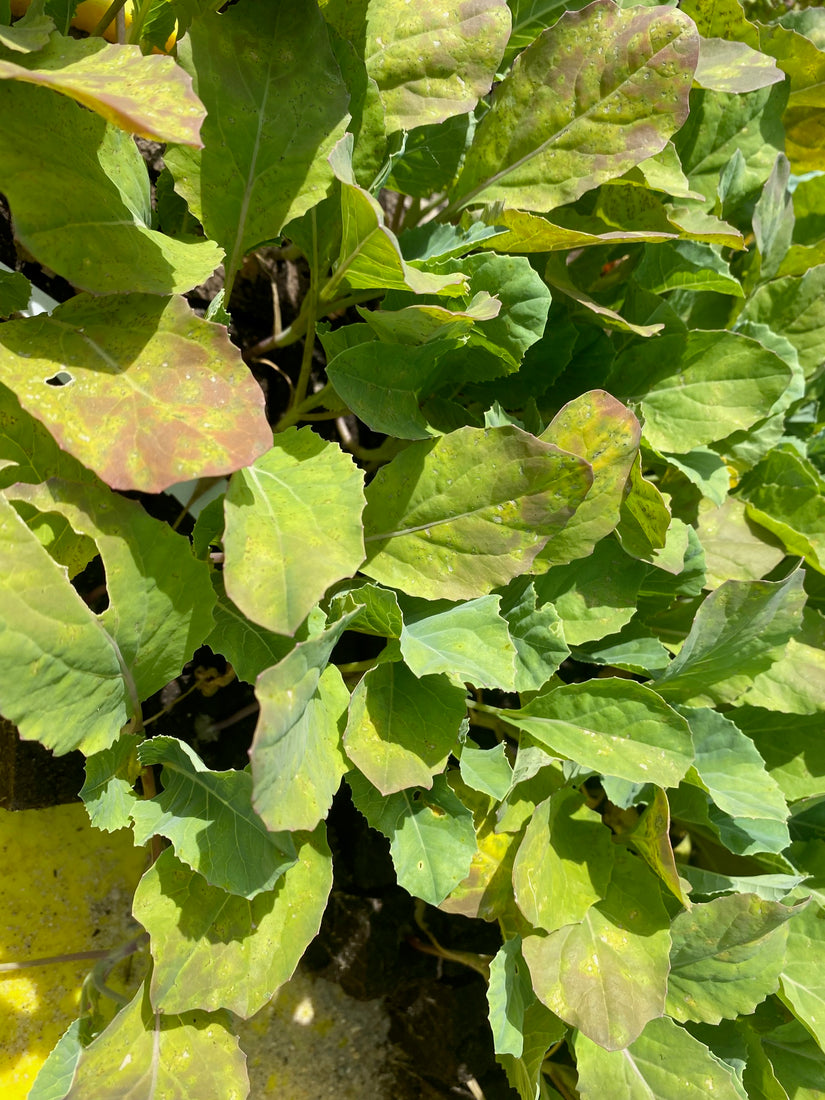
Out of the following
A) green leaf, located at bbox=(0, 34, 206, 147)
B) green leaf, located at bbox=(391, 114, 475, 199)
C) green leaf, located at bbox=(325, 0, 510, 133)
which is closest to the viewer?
green leaf, located at bbox=(0, 34, 206, 147)

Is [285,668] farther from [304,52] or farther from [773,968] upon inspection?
[773,968]

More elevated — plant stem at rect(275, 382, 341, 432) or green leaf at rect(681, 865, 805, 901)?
plant stem at rect(275, 382, 341, 432)

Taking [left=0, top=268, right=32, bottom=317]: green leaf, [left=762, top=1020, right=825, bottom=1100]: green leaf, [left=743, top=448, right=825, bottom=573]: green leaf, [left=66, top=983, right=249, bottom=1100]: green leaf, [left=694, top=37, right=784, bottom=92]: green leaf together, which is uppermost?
[left=694, top=37, right=784, bottom=92]: green leaf

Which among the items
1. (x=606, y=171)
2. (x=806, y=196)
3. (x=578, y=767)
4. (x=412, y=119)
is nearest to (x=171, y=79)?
(x=412, y=119)

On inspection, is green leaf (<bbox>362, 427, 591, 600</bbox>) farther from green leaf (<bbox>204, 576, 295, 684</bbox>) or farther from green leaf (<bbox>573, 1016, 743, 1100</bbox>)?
green leaf (<bbox>573, 1016, 743, 1100</bbox>)

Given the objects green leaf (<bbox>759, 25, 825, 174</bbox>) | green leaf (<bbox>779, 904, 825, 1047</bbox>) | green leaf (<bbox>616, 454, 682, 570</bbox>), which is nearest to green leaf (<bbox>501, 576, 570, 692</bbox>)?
green leaf (<bbox>616, 454, 682, 570</bbox>)

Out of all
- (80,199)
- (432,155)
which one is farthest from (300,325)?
(80,199)

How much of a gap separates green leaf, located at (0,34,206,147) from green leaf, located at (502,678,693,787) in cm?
56

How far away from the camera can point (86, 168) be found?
55 centimetres

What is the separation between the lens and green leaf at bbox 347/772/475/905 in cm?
64

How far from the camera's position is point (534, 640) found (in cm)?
73

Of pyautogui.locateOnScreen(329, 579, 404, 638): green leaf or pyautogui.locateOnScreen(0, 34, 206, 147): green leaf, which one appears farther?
pyautogui.locateOnScreen(329, 579, 404, 638): green leaf

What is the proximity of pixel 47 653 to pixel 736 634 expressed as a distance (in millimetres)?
611

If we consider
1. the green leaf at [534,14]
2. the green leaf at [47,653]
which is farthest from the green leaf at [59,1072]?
the green leaf at [534,14]
